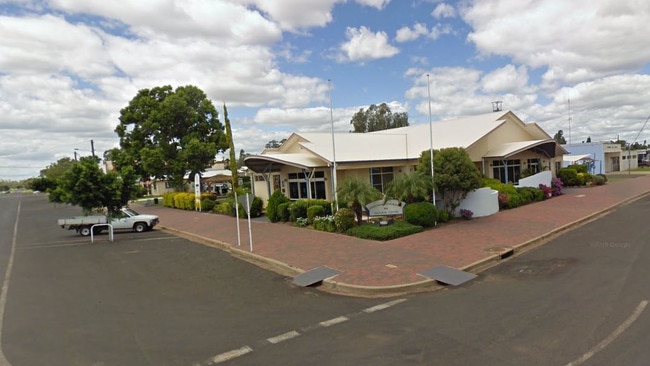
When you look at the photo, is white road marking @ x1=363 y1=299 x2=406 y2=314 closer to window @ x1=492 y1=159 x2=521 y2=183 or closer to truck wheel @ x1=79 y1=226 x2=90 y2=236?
truck wheel @ x1=79 y1=226 x2=90 y2=236

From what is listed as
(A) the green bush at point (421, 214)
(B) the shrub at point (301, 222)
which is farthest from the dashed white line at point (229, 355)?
(B) the shrub at point (301, 222)

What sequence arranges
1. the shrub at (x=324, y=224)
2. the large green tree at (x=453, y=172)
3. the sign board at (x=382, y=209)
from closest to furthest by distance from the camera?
the shrub at (x=324, y=224) < the sign board at (x=382, y=209) < the large green tree at (x=453, y=172)

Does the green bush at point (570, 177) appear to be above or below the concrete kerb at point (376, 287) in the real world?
above

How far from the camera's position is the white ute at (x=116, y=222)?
67.9 ft

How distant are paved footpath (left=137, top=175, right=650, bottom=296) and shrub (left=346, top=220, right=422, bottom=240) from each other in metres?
0.39

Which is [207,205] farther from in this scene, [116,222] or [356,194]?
[356,194]

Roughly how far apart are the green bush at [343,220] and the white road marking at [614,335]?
33.9 feet

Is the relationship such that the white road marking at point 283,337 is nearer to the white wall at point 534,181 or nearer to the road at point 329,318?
the road at point 329,318

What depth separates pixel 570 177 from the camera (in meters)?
32.6

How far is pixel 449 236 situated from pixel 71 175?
670 inches

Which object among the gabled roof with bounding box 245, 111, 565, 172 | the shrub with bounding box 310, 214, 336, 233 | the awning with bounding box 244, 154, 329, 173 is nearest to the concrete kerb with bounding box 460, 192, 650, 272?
the shrub with bounding box 310, 214, 336, 233

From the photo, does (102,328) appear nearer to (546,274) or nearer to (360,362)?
(360,362)

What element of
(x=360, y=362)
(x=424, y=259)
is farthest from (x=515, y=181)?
(x=360, y=362)

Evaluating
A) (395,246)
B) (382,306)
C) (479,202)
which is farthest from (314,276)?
(479,202)
